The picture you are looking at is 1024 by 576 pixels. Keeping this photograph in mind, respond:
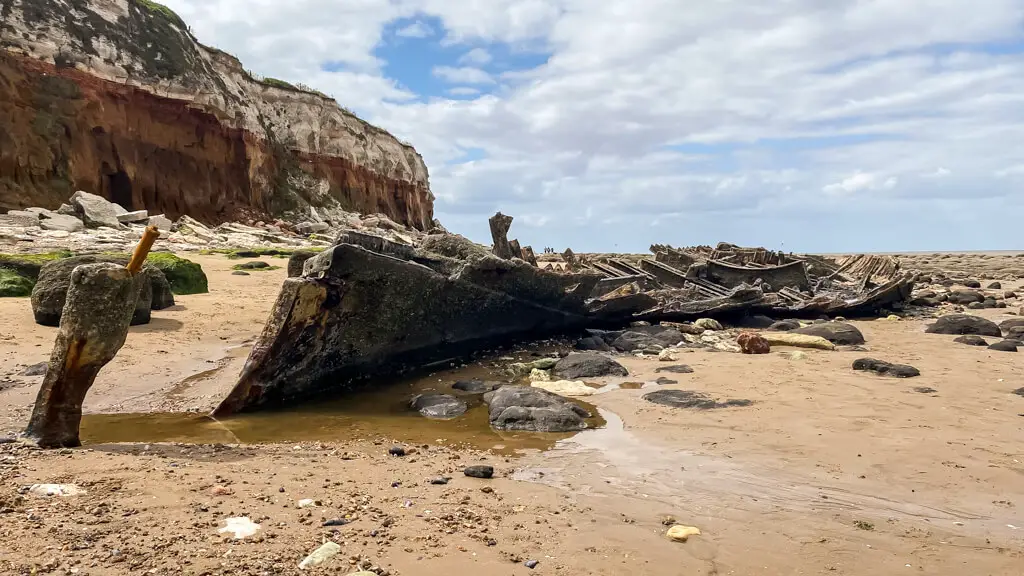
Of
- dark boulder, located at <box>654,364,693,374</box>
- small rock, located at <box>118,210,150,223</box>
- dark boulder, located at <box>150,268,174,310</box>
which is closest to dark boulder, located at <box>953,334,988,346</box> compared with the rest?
dark boulder, located at <box>654,364,693,374</box>

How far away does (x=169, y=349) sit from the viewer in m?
7.95

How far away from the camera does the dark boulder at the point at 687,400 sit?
5.87 metres

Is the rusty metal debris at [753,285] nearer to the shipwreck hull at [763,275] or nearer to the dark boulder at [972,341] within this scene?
the shipwreck hull at [763,275]

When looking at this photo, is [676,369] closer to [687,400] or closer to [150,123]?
[687,400]

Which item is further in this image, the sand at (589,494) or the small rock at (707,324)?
the small rock at (707,324)

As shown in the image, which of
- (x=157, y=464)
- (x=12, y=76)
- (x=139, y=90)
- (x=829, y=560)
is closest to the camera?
(x=829, y=560)

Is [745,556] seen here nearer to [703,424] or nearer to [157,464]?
[703,424]

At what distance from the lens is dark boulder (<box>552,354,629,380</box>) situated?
7586 millimetres

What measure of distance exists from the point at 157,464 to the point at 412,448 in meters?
1.64

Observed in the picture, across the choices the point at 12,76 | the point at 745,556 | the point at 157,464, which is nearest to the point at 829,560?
the point at 745,556

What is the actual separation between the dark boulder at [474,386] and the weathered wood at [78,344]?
11.6ft

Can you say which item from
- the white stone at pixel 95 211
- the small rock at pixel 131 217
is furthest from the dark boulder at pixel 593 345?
the small rock at pixel 131 217

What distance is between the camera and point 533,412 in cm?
542

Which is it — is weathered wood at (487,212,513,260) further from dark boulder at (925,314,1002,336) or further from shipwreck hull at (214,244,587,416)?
dark boulder at (925,314,1002,336)
